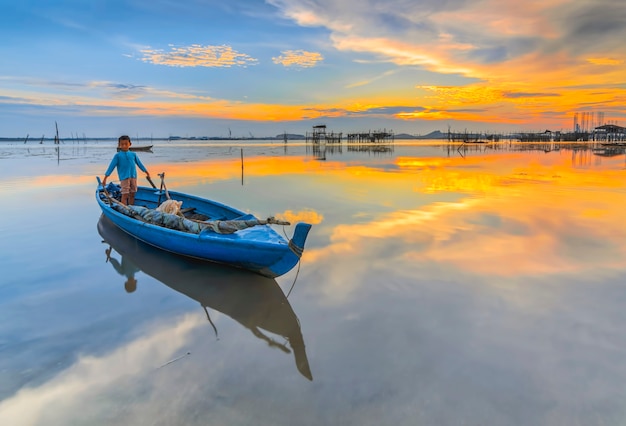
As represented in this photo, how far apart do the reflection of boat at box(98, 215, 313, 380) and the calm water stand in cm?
3

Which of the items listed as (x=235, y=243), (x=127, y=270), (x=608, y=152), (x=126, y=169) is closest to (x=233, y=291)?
(x=235, y=243)

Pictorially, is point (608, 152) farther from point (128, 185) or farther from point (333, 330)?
point (333, 330)

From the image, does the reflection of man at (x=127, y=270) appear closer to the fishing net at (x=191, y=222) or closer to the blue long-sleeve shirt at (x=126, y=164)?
the fishing net at (x=191, y=222)

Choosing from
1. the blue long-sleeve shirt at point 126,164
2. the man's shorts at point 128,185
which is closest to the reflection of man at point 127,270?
the man's shorts at point 128,185

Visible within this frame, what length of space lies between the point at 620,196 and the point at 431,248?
932 cm

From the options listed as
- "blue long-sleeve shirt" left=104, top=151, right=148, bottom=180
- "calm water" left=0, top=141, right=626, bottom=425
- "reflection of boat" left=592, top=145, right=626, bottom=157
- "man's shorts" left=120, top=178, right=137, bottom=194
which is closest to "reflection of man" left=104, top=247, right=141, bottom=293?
"calm water" left=0, top=141, right=626, bottom=425

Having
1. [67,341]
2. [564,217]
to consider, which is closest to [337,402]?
[67,341]

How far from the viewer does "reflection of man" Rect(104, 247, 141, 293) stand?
18.8 ft

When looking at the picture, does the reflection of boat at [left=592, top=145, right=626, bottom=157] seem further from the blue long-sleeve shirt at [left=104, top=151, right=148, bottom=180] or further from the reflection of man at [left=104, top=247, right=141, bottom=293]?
the reflection of man at [left=104, top=247, right=141, bottom=293]

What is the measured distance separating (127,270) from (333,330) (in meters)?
3.96

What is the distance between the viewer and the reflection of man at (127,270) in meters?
5.74

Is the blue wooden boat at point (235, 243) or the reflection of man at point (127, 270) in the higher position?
the blue wooden boat at point (235, 243)

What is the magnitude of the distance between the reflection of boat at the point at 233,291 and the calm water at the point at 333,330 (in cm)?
3

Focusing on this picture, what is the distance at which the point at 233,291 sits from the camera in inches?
215
